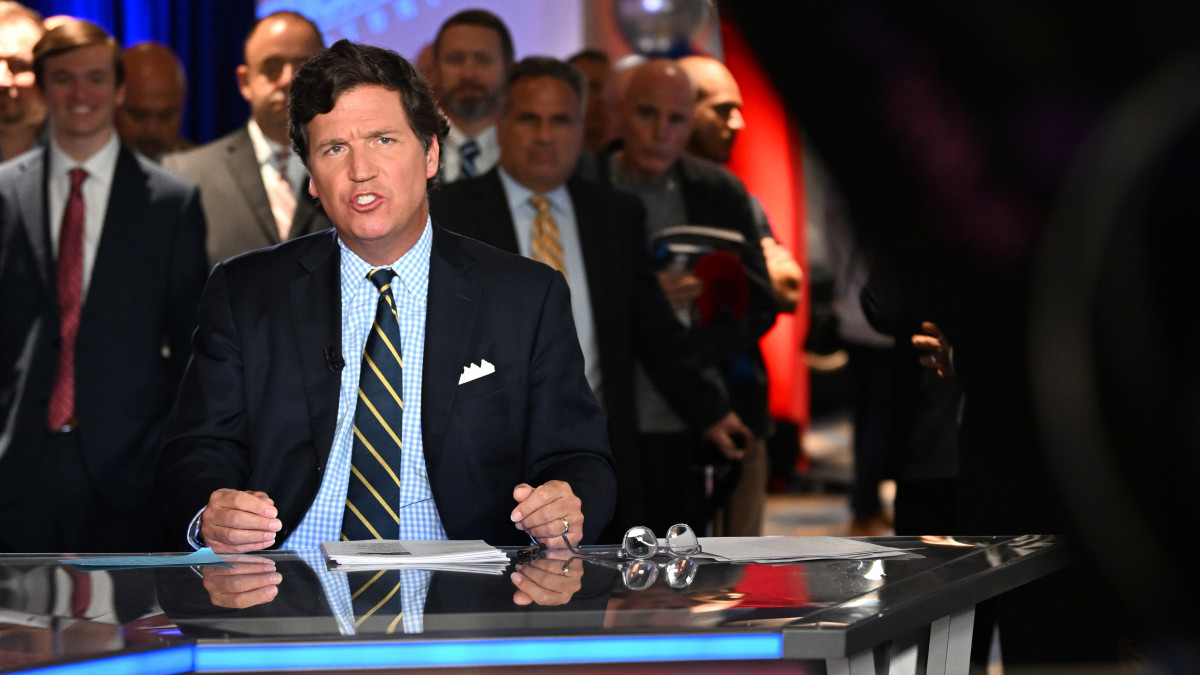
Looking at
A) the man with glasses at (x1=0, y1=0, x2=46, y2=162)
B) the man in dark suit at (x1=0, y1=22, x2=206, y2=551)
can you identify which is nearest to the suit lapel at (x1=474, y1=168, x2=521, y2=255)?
the man in dark suit at (x1=0, y1=22, x2=206, y2=551)

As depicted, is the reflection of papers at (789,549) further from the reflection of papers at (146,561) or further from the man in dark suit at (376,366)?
the reflection of papers at (146,561)

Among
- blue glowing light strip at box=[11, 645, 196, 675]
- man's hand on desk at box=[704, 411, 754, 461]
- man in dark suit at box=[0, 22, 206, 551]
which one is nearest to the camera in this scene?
blue glowing light strip at box=[11, 645, 196, 675]

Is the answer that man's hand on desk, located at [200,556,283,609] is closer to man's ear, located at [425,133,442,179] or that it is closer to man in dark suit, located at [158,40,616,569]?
man in dark suit, located at [158,40,616,569]

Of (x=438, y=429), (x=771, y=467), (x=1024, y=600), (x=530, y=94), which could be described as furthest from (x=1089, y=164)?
(x=771, y=467)

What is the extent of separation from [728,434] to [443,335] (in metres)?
1.67

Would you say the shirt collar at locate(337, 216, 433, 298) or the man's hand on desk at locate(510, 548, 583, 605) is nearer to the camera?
the man's hand on desk at locate(510, 548, 583, 605)

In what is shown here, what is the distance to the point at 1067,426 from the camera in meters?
0.33

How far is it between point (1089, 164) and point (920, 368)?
10.0 feet

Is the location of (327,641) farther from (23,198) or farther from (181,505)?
(23,198)

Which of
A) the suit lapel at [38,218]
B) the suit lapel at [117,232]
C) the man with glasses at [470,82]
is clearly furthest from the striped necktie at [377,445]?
the man with glasses at [470,82]

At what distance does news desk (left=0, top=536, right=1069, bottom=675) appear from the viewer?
3.93ft

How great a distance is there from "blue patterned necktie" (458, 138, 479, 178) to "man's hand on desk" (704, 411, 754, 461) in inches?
44.2

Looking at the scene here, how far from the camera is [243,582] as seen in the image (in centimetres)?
153

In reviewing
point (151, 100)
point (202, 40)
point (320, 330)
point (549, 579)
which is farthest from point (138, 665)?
point (202, 40)
